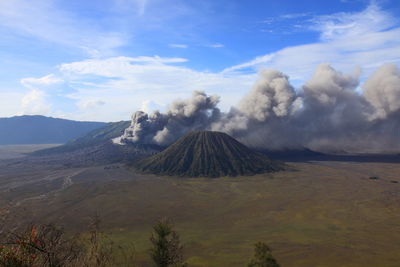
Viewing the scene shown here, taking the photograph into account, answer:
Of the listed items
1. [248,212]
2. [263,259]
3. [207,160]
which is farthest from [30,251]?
[207,160]

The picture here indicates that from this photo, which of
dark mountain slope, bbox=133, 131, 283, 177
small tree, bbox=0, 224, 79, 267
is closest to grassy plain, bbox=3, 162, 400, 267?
dark mountain slope, bbox=133, 131, 283, 177

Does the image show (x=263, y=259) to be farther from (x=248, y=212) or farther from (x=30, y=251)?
(x=248, y=212)

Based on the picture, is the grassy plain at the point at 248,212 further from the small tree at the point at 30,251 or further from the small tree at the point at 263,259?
the small tree at the point at 30,251

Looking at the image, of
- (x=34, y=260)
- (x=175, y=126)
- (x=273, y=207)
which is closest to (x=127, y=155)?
(x=175, y=126)

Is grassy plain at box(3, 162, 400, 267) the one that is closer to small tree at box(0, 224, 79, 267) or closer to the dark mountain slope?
the dark mountain slope

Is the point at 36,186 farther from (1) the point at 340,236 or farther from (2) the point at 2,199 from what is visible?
(1) the point at 340,236
